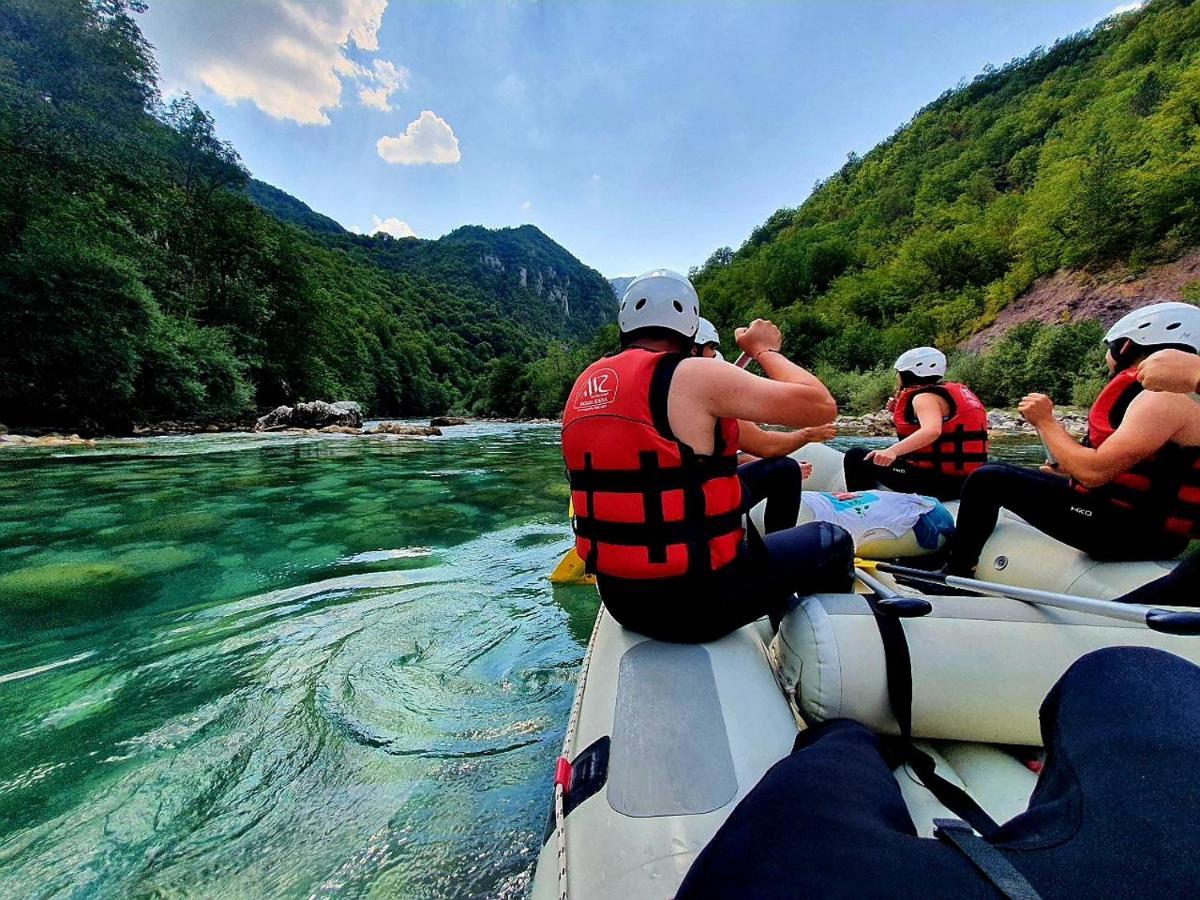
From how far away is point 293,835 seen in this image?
197 centimetres

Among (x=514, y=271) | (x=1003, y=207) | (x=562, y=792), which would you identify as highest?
(x=514, y=271)

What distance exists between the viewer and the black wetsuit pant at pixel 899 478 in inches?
183

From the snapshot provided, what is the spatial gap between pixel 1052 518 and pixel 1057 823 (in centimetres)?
312

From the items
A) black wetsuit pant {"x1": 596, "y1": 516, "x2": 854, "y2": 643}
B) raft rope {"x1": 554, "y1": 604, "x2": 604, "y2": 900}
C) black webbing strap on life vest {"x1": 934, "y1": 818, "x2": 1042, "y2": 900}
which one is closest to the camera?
black webbing strap on life vest {"x1": 934, "y1": 818, "x2": 1042, "y2": 900}

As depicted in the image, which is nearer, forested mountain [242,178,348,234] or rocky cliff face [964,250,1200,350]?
rocky cliff face [964,250,1200,350]

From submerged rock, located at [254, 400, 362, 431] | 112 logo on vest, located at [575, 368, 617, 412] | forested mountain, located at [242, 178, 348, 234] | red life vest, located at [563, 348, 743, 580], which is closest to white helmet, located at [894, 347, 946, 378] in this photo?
red life vest, located at [563, 348, 743, 580]

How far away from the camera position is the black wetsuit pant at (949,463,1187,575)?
269 centimetres

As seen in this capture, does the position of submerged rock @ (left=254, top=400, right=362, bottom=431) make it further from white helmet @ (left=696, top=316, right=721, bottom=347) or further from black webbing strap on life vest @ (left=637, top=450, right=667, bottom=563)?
black webbing strap on life vest @ (left=637, top=450, right=667, bottom=563)

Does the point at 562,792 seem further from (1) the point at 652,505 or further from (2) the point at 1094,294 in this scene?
(2) the point at 1094,294

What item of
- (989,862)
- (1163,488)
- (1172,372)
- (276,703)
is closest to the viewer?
(989,862)

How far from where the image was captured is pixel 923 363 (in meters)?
4.79

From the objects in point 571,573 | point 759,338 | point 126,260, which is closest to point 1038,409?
point 759,338

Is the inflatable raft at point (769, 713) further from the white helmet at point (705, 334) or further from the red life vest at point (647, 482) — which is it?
the white helmet at point (705, 334)

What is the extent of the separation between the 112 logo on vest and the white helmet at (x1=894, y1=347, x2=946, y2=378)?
12.5 feet
